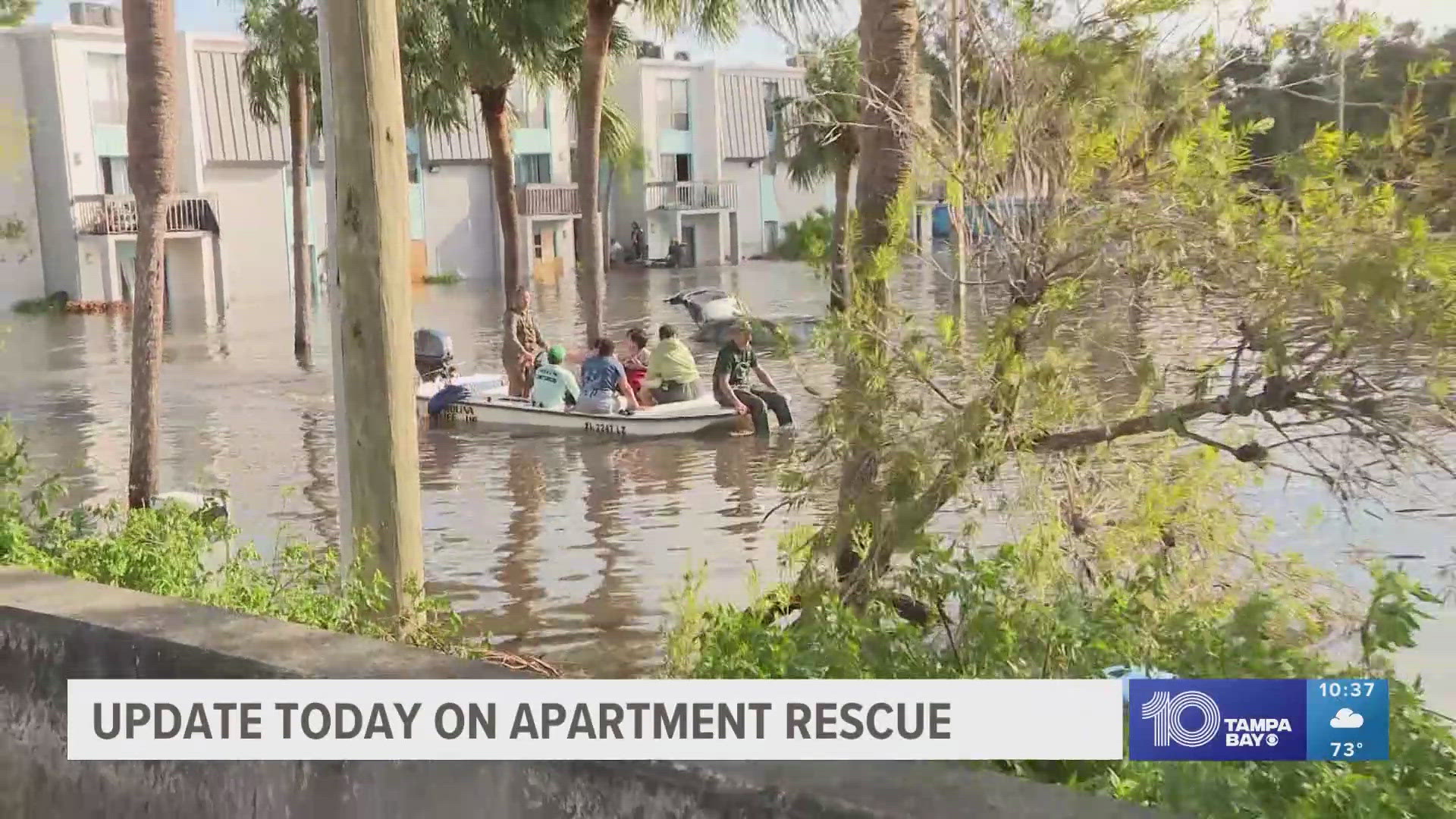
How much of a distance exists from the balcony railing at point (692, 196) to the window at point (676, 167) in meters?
0.54

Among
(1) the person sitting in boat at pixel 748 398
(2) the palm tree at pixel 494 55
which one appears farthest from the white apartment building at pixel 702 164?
(1) the person sitting in boat at pixel 748 398

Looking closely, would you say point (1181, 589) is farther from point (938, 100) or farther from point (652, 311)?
point (652, 311)

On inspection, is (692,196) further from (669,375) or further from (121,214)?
(669,375)

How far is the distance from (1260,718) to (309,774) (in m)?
1.91

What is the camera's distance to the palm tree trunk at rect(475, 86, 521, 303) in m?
21.5

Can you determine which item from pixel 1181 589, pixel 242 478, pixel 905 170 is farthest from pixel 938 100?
pixel 242 478

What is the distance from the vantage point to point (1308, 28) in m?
4.54

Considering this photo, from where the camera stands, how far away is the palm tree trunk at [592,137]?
791 inches

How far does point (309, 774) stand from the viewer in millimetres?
3164

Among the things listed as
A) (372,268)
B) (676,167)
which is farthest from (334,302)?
(676,167)

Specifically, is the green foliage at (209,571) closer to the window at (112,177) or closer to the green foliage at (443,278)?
the window at (112,177)

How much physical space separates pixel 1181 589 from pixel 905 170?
1.76m

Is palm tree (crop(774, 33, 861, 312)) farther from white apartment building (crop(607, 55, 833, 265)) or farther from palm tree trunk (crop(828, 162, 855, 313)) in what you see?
white apartment building (crop(607, 55, 833, 265))

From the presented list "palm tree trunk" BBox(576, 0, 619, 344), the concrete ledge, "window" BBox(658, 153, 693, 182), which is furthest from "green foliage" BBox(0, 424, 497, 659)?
"window" BBox(658, 153, 693, 182)
